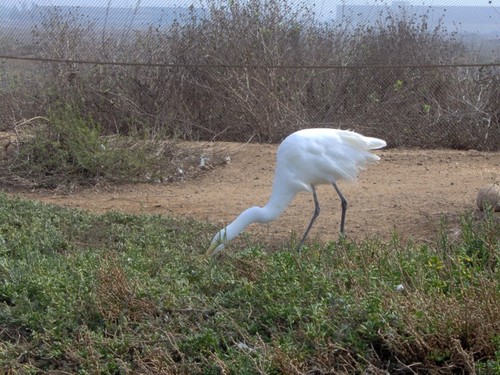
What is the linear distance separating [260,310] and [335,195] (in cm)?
423

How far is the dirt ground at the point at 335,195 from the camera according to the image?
8195mm

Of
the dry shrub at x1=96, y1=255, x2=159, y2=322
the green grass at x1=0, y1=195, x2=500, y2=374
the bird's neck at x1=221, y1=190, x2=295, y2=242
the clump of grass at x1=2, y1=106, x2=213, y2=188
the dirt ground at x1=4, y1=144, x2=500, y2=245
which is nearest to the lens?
the green grass at x1=0, y1=195, x2=500, y2=374

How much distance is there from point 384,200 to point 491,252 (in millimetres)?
3555

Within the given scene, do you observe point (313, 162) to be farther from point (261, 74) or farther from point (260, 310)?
point (261, 74)

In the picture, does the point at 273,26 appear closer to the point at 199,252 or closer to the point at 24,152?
the point at 24,152

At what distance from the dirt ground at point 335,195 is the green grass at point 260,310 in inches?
61.8

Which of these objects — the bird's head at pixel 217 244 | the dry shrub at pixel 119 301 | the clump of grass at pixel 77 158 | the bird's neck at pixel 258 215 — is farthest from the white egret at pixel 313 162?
the clump of grass at pixel 77 158

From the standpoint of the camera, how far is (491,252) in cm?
551

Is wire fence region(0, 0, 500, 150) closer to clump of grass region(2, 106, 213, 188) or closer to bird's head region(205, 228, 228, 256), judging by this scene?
clump of grass region(2, 106, 213, 188)

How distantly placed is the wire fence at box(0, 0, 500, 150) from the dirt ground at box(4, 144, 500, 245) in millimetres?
919

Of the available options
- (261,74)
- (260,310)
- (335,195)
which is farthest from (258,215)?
(261,74)

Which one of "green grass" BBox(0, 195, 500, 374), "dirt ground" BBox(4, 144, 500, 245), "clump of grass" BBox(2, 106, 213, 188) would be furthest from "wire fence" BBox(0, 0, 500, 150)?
"green grass" BBox(0, 195, 500, 374)

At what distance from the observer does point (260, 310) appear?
534 cm

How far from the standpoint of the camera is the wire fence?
1256 centimetres
